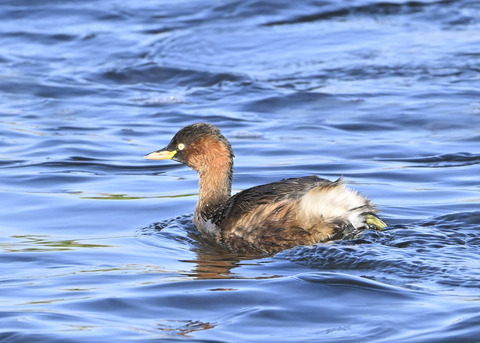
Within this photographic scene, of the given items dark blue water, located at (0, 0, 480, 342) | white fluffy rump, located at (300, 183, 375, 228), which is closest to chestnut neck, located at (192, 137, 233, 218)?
dark blue water, located at (0, 0, 480, 342)

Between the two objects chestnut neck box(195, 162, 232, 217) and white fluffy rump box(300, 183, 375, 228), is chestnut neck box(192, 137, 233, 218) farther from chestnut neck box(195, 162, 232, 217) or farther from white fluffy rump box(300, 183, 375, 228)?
white fluffy rump box(300, 183, 375, 228)

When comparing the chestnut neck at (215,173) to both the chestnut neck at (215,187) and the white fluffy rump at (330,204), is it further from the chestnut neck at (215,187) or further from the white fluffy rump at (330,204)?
the white fluffy rump at (330,204)

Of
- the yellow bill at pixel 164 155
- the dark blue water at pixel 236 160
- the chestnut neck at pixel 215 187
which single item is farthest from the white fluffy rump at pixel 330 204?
the yellow bill at pixel 164 155

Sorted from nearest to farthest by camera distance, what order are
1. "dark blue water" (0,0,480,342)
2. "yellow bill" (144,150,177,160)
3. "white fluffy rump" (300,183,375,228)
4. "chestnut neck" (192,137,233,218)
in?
"dark blue water" (0,0,480,342) → "white fluffy rump" (300,183,375,228) → "chestnut neck" (192,137,233,218) → "yellow bill" (144,150,177,160)

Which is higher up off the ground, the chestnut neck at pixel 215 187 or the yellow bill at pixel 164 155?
the yellow bill at pixel 164 155

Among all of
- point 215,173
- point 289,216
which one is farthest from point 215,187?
point 289,216

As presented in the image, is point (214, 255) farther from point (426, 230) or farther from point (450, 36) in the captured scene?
point (450, 36)

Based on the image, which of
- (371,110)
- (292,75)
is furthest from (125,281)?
(292,75)

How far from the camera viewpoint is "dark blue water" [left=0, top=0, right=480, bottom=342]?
5602 millimetres

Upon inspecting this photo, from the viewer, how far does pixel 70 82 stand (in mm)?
14656

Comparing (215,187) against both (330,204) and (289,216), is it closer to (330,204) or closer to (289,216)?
(289,216)

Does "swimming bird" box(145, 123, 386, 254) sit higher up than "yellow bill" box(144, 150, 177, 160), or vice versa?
"yellow bill" box(144, 150, 177, 160)

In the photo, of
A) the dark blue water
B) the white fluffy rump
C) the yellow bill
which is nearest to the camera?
the dark blue water

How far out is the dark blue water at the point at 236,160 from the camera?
5.60 m
